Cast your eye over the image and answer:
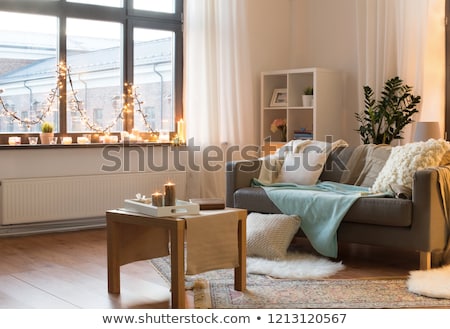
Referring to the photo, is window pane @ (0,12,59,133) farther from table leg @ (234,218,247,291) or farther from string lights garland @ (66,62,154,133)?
table leg @ (234,218,247,291)

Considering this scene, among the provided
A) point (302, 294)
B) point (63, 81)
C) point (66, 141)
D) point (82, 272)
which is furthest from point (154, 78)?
point (302, 294)

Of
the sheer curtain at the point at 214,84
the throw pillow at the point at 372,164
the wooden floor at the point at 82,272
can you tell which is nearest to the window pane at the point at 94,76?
the sheer curtain at the point at 214,84

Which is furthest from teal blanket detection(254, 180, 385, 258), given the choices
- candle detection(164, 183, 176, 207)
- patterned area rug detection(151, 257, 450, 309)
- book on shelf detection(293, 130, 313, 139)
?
book on shelf detection(293, 130, 313, 139)

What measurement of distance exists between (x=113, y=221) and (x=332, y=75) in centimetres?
343

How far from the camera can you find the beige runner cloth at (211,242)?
3480 millimetres

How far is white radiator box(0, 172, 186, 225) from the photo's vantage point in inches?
217

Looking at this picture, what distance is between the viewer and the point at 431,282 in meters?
3.81

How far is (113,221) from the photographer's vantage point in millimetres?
3734

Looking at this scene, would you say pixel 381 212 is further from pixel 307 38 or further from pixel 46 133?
pixel 307 38

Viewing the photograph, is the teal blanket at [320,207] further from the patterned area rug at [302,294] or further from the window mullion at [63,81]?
the window mullion at [63,81]
